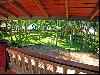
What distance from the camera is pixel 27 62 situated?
6184 millimetres

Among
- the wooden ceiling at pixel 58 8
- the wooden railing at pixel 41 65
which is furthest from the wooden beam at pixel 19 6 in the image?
the wooden railing at pixel 41 65

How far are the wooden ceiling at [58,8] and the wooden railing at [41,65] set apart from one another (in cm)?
121

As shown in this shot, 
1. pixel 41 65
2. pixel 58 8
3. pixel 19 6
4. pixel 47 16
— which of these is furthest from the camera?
pixel 47 16

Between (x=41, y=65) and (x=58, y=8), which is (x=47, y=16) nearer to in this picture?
Answer: (x=58, y=8)

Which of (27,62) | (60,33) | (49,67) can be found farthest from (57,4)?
(60,33)

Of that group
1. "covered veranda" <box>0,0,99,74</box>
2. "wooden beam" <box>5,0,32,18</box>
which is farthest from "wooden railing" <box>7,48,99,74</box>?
"wooden beam" <box>5,0,32,18</box>

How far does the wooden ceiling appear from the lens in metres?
4.85

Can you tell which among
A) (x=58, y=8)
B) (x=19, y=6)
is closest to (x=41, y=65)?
(x=58, y=8)

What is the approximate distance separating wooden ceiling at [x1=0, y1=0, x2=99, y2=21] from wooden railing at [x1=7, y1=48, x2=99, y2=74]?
1.21 metres

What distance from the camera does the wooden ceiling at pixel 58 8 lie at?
4.85 m

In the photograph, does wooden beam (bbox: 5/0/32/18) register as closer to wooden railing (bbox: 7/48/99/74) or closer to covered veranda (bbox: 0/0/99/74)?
covered veranda (bbox: 0/0/99/74)

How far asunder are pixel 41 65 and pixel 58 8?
158cm

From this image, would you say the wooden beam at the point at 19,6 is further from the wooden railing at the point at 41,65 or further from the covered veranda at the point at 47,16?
the wooden railing at the point at 41,65

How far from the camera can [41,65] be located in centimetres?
562
